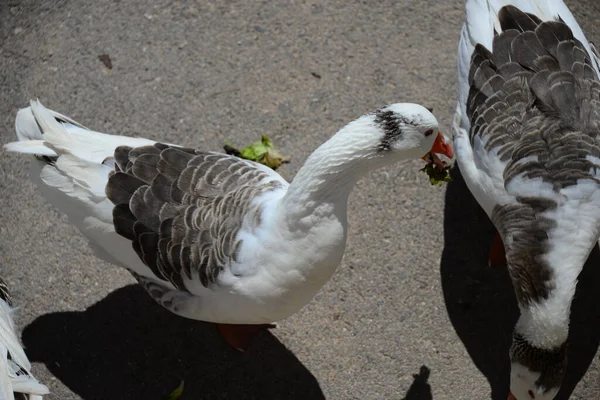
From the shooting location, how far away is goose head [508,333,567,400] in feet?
11.7

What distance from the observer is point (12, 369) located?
10.8ft

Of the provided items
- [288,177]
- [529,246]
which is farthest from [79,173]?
[529,246]

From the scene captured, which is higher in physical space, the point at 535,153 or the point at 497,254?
the point at 535,153

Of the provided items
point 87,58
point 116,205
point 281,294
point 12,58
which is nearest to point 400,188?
point 281,294

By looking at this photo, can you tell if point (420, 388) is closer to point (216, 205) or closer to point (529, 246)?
point (529, 246)

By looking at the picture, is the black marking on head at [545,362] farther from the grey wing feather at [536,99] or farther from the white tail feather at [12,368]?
the white tail feather at [12,368]

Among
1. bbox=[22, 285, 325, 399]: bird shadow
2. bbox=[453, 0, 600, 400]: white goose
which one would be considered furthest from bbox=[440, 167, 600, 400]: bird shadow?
bbox=[22, 285, 325, 399]: bird shadow

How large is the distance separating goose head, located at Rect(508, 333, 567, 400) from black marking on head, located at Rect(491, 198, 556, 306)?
247mm

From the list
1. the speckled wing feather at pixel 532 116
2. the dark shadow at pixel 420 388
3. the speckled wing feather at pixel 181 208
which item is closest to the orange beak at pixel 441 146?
the speckled wing feather at pixel 532 116

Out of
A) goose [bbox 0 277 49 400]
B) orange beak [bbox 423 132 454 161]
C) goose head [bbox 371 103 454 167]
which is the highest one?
goose head [bbox 371 103 454 167]

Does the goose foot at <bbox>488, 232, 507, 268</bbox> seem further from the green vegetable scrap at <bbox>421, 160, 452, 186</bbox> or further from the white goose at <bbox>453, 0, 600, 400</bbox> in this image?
the green vegetable scrap at <bbox>421, 160, 452, 186</bbox>

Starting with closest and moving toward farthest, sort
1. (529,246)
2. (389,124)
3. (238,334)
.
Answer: (389,124), (529,246), (238,334)

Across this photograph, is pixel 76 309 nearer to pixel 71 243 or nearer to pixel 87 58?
pixel 71 243

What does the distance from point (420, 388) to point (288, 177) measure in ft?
5.40
